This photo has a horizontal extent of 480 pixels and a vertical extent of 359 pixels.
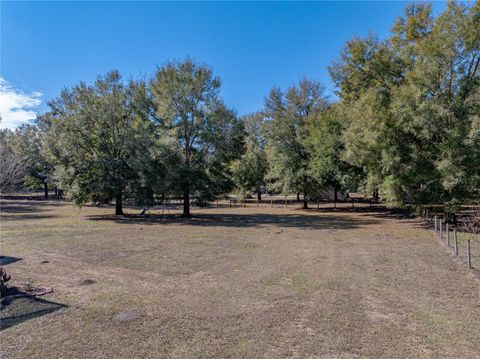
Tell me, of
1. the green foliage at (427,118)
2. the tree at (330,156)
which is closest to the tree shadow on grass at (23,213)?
the tree at (330,156)

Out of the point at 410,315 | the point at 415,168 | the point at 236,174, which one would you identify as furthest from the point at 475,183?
the point at 236,174

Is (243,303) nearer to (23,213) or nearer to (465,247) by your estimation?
(465,247)

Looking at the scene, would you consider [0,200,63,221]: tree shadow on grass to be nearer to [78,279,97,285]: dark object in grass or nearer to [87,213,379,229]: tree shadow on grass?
[87,213,379,229]: tree shadow on grass

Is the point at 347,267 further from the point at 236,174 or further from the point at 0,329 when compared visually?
the point at 236,174

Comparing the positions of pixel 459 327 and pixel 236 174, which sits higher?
pixel 236 174

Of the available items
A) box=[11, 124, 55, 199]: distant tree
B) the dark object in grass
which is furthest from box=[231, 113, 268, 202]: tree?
the dark object in grass

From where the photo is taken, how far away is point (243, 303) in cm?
595

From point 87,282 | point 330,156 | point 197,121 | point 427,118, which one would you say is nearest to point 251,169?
point 330,156

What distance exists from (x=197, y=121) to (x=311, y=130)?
11511mm

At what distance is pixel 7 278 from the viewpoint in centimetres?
642

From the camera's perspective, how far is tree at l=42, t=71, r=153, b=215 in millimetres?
22297

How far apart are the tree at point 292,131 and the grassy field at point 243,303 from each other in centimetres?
1933

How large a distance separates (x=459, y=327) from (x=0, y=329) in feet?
24.0

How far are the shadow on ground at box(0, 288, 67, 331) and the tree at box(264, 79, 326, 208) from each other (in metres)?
25.7
